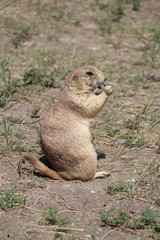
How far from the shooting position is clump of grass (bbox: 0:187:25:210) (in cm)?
421

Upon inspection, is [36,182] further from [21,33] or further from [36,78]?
[21,33]

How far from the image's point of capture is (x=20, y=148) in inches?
206

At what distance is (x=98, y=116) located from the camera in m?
6.12

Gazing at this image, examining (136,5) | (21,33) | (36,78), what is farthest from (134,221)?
(136,5)

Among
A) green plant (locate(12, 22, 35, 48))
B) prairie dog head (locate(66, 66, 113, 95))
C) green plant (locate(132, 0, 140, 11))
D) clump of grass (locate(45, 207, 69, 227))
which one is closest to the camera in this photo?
clump of grass (locate(45, 207, 69, 227))

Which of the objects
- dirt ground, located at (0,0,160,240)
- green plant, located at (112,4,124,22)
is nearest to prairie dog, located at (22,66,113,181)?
dirt ground, located at (0,0,160,240)

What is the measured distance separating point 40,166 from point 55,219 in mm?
671

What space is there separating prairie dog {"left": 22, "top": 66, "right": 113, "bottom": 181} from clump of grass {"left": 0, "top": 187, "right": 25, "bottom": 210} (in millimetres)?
357

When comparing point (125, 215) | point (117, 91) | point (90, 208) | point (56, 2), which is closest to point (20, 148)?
point (90, 208)

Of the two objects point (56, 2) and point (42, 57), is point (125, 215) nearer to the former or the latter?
point (42, 57)

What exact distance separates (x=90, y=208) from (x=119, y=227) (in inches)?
14.1

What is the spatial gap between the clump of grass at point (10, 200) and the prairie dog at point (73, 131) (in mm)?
357

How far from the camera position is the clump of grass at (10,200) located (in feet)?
13.8

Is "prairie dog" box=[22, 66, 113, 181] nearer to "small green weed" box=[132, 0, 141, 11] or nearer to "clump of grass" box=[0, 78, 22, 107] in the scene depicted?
"clump of grass" box=[0, 78, 22, 107]
